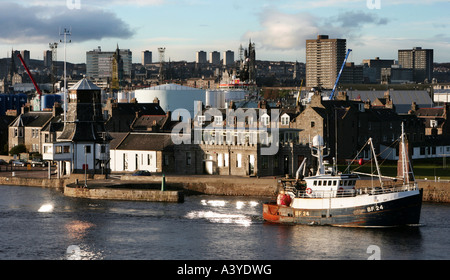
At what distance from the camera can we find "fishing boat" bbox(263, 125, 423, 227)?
222 feet

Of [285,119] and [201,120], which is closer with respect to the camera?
[201,120]

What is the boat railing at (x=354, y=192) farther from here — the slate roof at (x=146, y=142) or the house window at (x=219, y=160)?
the slate roof at (x=146, y=142)

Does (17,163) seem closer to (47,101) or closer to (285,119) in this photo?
(285,119)

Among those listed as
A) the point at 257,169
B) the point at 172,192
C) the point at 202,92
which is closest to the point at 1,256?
the point at 172,192

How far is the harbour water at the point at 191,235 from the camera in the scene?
58.9 m

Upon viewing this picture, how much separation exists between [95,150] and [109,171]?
113 inches

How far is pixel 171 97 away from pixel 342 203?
360 feet

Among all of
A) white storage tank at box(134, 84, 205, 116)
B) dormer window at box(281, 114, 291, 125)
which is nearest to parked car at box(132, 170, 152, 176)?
dormer window at box(281, 114, 291, 125)

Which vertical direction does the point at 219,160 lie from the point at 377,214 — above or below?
above

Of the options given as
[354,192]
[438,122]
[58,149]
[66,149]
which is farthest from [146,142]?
[438,122]

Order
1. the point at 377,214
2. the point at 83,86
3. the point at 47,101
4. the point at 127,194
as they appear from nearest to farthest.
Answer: the point at 377,214 < the point at 127,194 < the point at 83,86 < the point at 47,101

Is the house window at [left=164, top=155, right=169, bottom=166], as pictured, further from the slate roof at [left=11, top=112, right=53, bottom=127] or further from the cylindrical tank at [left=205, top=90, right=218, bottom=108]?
the cylindrical tank at [left=205, top=90, right=218, bottom=108]

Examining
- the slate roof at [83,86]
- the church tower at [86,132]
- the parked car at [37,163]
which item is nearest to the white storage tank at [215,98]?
the parked car at [37,163]

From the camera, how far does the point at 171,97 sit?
17600 cm
